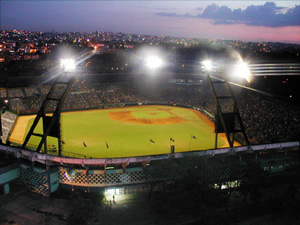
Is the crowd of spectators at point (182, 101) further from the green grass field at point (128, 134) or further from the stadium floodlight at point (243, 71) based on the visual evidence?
the green grass field at point (128, 134)

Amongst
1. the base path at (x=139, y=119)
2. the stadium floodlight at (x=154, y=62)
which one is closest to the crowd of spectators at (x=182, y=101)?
the base path at (x=139, y=119)

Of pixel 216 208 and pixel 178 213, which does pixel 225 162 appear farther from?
pixel 178 213

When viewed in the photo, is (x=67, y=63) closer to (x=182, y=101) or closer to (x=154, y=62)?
(x=182, y=101)

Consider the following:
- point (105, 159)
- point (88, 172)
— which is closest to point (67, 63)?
point (105, 159)

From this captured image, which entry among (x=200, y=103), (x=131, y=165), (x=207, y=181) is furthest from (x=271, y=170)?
(x=200, y=103)

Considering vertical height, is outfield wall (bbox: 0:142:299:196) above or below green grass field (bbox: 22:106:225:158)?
above

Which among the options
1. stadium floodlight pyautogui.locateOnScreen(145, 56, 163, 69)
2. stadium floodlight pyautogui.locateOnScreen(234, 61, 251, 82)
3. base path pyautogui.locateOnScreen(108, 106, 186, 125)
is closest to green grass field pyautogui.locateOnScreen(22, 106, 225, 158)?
base path pyautogui.locateOnScreen(108, 106, 186, 125)

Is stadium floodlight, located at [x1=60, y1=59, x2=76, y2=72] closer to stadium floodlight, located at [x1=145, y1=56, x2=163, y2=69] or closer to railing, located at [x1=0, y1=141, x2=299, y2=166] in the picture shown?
railing, located at [x1=0, y1=141, x2=299, y2=166]
